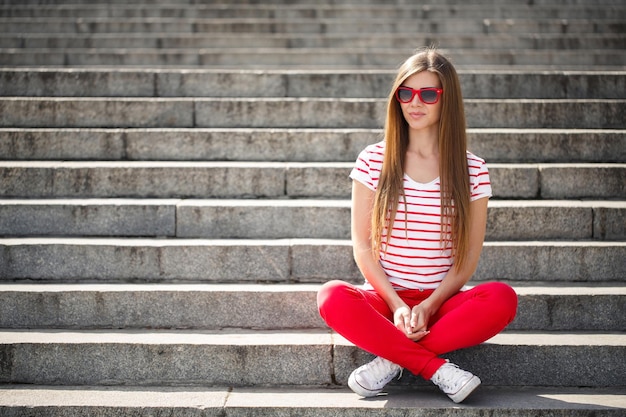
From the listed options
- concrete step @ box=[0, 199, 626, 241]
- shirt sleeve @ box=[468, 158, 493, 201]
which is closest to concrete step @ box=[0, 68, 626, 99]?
concrete step @ box=[0, 199, 626, 241]

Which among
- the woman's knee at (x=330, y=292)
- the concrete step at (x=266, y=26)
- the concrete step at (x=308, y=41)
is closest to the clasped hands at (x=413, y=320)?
the woman's knee at (x=330, y=292)

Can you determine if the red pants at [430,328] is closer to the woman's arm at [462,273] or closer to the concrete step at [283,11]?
the woman's arm at [462,273]

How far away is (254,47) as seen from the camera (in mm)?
7242

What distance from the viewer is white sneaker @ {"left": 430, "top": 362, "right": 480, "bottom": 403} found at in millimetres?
2834

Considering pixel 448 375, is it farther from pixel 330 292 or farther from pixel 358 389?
pixel 330 292

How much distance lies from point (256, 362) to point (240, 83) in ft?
10.2

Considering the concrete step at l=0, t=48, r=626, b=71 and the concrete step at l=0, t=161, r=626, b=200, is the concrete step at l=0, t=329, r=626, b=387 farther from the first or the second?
the concrete step at l=0, t=48, r=626, b=71

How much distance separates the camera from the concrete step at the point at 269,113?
16.7ft

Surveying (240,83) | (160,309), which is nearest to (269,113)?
(240,83)

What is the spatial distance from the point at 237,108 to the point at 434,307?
2.88 meters

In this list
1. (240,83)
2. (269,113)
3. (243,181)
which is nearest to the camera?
(243,181)

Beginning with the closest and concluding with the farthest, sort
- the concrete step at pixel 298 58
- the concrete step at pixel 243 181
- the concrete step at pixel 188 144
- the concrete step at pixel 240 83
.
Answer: the concrete step at pixel 243 181, the concrete step at pixel 188 144, the concrete step at pixel 240 83, the concrete step at pixel 298 58

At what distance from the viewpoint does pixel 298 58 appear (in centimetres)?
676

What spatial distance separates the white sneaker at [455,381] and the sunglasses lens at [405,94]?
130 cm
